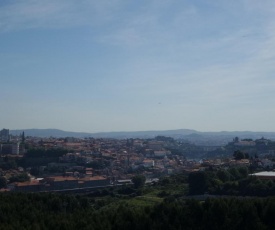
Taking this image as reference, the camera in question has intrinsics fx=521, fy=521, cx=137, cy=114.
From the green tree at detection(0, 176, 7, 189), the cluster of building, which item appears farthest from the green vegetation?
the green tree at detection(0, 176, 7, 189)

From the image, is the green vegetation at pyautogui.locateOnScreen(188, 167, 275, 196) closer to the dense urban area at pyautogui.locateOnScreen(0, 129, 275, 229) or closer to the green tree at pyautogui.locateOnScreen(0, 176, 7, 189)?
the dense urban area at pyautogui.locateOnScreen(0, 129, 275, 229)

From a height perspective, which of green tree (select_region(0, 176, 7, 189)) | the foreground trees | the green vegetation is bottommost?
green tree (select_region(0, 176, 7, 189))

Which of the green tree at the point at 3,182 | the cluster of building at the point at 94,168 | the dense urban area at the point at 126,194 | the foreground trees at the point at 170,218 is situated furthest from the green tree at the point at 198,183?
the green tree at the point at 3,182

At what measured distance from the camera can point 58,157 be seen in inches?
2502

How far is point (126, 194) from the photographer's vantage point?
3766cm

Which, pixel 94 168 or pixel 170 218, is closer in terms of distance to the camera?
pixel 170 218

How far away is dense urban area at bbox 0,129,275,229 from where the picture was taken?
2245 cm

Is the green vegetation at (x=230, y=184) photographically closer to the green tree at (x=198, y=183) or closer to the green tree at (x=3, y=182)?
the green tree at (x=198, y=183)

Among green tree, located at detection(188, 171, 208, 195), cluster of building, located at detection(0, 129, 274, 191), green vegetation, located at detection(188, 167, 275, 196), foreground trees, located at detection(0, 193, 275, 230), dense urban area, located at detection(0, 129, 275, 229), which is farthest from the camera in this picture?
cluster of building, located at detection(0, 129, 274, 191)

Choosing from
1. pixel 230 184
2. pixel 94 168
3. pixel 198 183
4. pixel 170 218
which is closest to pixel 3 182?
pixel 94 168

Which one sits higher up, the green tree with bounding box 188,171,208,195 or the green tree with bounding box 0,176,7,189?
the green tree with bounding box 188,171,208,195

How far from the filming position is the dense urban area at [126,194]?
73.7 feet

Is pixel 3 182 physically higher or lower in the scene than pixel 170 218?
lower

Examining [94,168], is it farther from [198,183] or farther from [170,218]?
[170,218]
